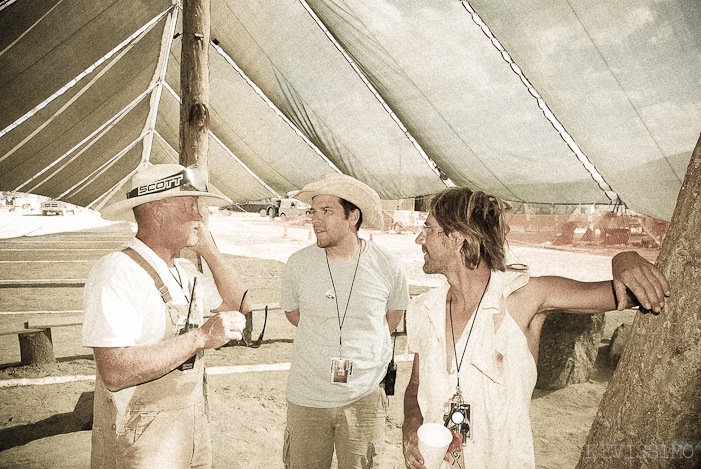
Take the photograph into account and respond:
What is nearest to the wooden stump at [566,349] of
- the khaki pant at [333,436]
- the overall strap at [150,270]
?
the khaki pant at [333,436]

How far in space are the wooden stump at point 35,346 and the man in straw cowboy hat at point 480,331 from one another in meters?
5.26

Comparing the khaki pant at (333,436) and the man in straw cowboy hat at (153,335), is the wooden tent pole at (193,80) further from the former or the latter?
the khaki pant at (333,436)

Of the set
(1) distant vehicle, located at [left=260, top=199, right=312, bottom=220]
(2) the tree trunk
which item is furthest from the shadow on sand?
(1) distant vehicle, located at [left=260, top=199, right=312, bottom=220]

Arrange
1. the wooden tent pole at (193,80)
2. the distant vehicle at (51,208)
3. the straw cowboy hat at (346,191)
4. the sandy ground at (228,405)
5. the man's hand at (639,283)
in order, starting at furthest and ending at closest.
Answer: the distant vehicle at (51,208) < the wooden tent pole at (193,80) < the sandy ground at (228,405) < the straw cowboy hat at (346,191) < the man's hand at (639,283)

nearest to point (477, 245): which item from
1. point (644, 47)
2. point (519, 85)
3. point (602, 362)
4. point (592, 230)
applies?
point (644, 47)

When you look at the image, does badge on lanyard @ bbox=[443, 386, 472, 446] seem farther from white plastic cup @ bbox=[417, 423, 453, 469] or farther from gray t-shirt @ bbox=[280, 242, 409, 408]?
gray t-shirt @ bbox=[280, 242, 409, 408]

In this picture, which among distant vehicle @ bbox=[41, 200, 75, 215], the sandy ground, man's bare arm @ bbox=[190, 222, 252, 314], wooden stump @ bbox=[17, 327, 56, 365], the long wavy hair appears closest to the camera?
the long wavy hair

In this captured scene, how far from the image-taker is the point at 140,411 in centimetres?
167

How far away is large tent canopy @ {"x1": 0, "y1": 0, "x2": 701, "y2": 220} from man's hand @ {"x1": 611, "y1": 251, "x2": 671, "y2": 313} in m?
2.55

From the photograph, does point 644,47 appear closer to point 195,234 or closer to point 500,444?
point 500,444

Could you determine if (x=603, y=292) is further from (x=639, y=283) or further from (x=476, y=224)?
(x=476, y=224)

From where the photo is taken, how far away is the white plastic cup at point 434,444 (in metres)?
1.38

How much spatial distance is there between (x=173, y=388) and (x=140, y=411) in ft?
0.50

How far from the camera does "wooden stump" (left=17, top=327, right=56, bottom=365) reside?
16.0ft
